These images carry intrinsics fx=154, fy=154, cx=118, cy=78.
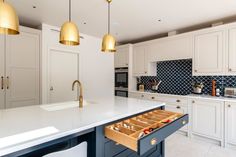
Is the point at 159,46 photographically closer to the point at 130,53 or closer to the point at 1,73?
the point at 130,53

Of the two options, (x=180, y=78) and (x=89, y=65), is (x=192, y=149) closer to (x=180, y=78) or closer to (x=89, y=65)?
(x=180, y=78)

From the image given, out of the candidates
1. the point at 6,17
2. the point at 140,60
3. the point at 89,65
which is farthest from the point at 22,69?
the point at 140,60

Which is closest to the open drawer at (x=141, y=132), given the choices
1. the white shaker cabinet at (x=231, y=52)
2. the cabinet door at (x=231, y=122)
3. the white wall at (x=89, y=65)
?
the cabinet door at (x=231, y=122)

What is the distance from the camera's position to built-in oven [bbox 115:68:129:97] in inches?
179

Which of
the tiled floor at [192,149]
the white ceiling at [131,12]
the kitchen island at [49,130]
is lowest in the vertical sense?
the tiled floor at [192,149]

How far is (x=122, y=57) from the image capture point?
4.65 m

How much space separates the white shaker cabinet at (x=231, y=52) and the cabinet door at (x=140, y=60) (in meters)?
1.87

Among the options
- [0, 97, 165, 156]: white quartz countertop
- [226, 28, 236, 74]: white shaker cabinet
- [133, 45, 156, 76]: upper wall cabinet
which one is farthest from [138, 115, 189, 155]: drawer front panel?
[133, 45, 156, 76]: upper wall cabinet

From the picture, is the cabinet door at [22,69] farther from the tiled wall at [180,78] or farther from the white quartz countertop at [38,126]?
the tiled wall at [180,78]

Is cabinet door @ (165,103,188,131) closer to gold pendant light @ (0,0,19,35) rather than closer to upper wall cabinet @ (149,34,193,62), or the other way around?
upper wall cabinet @ (149,34,193,62)

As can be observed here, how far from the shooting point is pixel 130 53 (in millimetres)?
4465

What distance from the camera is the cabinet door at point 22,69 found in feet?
9.50

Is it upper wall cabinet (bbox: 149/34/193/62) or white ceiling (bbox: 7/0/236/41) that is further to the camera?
upper wall cabinet (bbox: 149/34/193/62)

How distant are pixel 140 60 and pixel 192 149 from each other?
2466 millimetres
